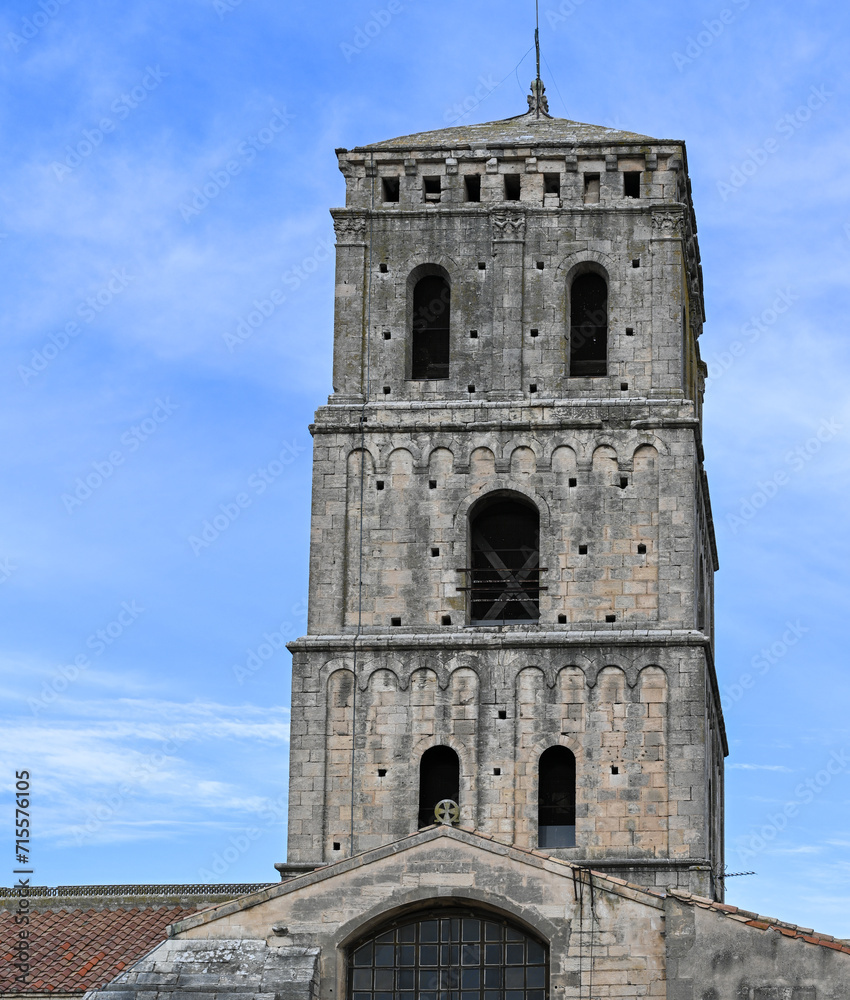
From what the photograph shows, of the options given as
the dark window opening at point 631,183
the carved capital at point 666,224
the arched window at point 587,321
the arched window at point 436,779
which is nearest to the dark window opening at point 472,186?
the arched window at point 587,321

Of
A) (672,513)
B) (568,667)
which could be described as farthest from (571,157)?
(568,667)

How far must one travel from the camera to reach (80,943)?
141 ft

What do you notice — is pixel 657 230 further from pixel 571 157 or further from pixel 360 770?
pixel 360 770

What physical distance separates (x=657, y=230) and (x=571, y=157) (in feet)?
7.78

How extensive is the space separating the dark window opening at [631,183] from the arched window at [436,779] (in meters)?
12.3

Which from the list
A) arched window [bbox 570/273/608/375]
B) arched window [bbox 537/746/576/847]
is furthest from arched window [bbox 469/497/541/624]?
arched window [bbox 570/273/608/375]

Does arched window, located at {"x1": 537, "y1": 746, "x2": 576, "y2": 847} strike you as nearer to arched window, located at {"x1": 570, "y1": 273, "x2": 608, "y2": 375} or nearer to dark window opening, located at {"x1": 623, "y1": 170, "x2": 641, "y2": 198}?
arched window, located at {"x1": 570, "y1": 273, "x2": 608, "y2": 375}

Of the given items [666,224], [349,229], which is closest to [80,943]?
[349,229]

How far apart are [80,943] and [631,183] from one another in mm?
18846

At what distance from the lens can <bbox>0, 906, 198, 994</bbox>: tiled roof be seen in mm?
41031

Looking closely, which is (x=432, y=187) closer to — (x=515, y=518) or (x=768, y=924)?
(x=515, y=518)

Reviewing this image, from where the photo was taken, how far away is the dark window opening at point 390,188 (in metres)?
48.7

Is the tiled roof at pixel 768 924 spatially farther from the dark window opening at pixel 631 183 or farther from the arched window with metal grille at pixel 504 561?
the dark window opening at pixel 631 183

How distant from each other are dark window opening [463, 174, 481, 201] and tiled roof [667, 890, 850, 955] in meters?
17.9
